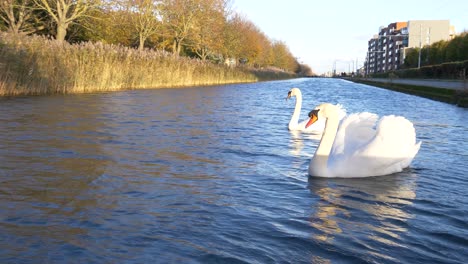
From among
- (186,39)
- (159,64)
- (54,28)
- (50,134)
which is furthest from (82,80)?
(186,39)

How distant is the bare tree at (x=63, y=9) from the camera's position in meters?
28.2

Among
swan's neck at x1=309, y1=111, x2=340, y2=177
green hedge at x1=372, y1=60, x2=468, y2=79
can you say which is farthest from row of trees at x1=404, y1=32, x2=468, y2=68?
swan's neck at x1=309, y1=111, x2=340, y2=177

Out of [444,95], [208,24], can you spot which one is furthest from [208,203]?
[208,24]

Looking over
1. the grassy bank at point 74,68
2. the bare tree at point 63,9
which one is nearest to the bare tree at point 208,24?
the grassy bank at point 74,68

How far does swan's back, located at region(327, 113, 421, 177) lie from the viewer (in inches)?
258

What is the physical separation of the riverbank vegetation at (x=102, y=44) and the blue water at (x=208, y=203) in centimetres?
852

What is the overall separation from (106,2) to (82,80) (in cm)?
1068

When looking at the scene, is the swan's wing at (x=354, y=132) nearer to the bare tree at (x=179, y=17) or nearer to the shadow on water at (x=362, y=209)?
the shadow on water at (x=362, y=209)

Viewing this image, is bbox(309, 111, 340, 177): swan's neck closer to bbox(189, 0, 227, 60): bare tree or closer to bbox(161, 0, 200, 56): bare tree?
bbox(161, 0, 200, 56): bare tree

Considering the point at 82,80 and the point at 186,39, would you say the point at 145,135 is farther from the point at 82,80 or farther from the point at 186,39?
the point at 186,39

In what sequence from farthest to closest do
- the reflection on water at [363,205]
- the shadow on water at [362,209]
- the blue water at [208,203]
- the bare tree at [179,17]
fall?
the bare tree at [179,17] → the reflection on water at [363,205] → the shadow on water at [362,209] → the blue water at [208,203]

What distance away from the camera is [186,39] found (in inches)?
1948

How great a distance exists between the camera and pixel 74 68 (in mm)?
20375

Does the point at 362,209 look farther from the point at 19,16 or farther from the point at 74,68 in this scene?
the point at 19,16
